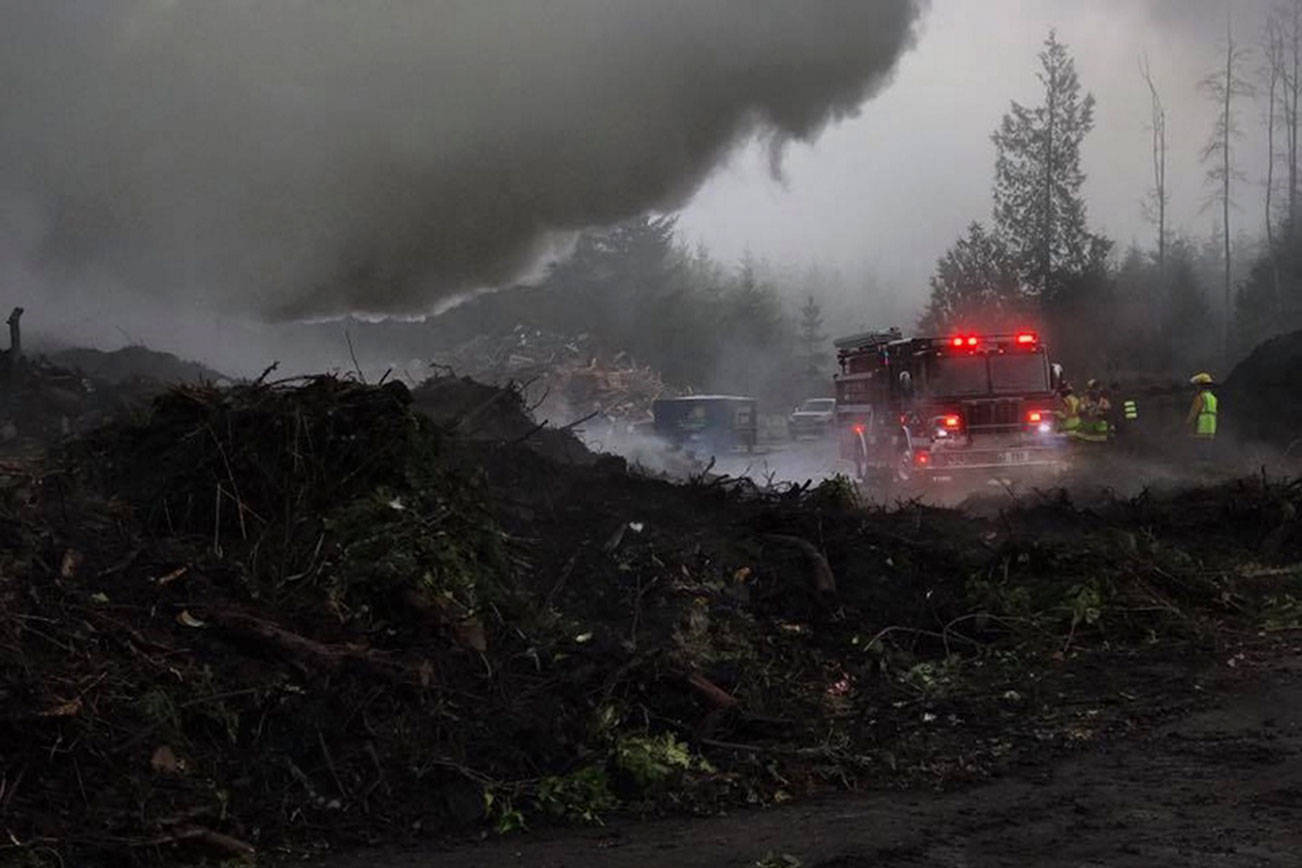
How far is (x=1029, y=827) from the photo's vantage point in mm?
5617

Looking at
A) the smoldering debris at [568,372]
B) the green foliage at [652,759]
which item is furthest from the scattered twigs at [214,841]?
the smoldering debris at [568,372]

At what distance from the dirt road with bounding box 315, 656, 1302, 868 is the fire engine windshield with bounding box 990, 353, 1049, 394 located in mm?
12968

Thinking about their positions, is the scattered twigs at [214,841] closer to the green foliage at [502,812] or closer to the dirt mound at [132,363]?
the green foliage at [502,812]

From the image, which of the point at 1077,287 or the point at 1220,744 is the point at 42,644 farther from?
the point at 1077,287

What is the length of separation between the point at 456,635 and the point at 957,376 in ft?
45.5

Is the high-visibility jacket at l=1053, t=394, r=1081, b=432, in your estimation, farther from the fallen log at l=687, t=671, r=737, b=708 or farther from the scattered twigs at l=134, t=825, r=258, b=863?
the scattered twigs at l=134, t=825, r=258, b=863

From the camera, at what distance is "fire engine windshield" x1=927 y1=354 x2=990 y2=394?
1931 cm

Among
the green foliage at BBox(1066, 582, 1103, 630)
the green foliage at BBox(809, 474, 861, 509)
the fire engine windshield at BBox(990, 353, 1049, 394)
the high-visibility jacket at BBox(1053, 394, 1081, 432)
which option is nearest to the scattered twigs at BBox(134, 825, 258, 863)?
the green foliage at BBox(1066, 582, 1103, 630)

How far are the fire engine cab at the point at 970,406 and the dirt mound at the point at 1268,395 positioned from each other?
9.20 meters

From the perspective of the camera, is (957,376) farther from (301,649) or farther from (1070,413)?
(301,649)

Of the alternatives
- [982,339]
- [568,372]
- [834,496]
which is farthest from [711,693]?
[568,372]

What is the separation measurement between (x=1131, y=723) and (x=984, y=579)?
106 inches

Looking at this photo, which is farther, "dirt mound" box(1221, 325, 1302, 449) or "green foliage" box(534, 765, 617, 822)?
"dirt mound" box(1221, 325, 1302, 449)

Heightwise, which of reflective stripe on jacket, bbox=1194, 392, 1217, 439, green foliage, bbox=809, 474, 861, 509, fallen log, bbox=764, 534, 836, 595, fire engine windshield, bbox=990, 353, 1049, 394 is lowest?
fallen log, bbox=764, 534, 836, 595
